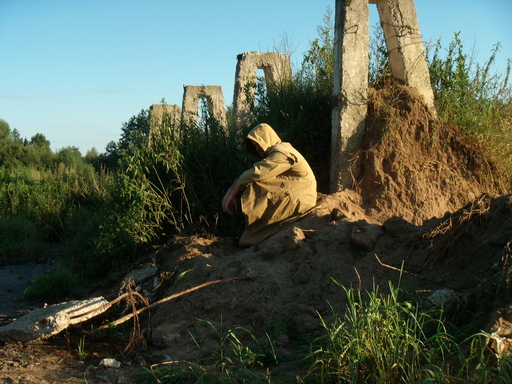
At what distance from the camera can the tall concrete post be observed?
284 inches

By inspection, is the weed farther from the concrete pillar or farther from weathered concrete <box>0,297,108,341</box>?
the concrete pillar

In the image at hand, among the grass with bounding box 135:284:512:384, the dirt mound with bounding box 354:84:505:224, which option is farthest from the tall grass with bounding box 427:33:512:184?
the grass with bounding box 135:284:512:384

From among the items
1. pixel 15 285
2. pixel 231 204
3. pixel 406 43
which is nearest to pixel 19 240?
pixel 15 285

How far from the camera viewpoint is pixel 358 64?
7.31 m

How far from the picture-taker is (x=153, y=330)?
4.59 m

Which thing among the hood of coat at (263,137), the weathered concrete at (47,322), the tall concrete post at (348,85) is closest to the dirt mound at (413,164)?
the tall concrete post at (348,85)

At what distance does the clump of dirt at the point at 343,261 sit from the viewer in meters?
4.31

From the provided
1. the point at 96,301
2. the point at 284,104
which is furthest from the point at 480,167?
the point at 96,301

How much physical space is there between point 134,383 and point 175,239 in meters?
3.21

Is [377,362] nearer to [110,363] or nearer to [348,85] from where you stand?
[110,363]

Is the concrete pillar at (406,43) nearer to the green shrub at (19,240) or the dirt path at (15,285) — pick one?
the dirt path at (15,285)

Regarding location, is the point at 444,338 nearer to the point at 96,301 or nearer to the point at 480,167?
the point at 96,301

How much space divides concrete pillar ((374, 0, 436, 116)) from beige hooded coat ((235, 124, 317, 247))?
7.13 ft

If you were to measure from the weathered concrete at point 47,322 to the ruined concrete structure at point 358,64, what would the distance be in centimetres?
387
